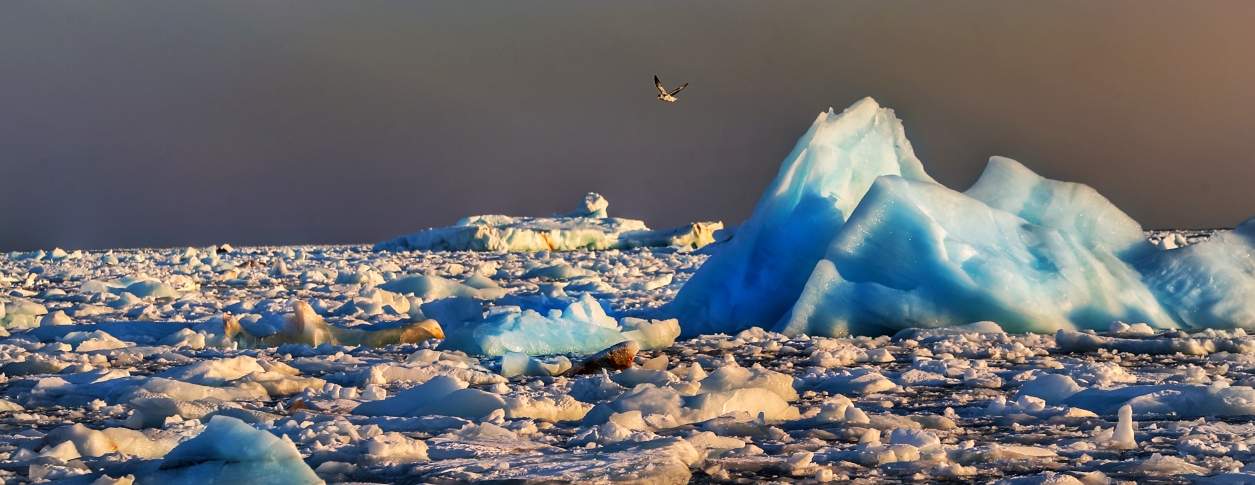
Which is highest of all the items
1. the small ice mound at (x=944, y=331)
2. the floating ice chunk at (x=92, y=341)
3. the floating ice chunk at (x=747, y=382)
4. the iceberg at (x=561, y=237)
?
the iceberg at (x=561, y=237)

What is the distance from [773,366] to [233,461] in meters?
3.37

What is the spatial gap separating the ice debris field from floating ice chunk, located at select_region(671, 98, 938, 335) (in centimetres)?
2

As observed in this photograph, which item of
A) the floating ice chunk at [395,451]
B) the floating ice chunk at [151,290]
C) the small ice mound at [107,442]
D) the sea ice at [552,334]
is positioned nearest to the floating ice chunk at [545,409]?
the floating ice chunk at [395,451]

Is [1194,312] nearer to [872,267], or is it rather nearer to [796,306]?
[872,267]

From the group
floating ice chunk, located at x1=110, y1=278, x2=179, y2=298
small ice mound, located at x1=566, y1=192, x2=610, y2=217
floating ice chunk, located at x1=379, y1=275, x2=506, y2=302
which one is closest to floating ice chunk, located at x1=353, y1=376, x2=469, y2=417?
floating ice chunk, located at x1=379, y1=275, x2=506, y2=302

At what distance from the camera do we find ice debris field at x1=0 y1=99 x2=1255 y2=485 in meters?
3.15

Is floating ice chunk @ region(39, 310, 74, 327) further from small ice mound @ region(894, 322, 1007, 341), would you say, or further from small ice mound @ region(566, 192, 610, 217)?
small ice mound @ region(566, 192, 610, 217)

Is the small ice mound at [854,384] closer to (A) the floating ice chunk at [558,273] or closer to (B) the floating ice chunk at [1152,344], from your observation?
(B) the floating ice chunk at [1152,344]

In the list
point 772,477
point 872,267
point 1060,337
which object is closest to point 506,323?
point 872,267

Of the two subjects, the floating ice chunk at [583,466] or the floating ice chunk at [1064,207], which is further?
the floating ice chunk at [1064,207]

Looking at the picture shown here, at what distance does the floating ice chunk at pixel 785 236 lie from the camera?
7.89 m

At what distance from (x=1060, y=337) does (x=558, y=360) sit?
9.85 feet

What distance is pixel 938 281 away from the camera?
732 cm

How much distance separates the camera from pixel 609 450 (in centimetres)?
333
